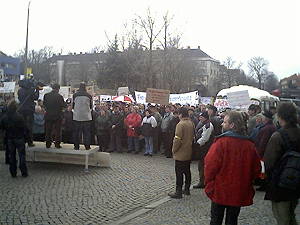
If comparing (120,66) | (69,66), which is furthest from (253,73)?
(120,66)

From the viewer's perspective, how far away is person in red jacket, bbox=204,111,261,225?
4.67 meters

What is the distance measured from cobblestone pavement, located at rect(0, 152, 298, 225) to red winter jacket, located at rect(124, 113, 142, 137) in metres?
3.66

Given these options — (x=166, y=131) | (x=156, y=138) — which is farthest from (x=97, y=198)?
(x=156, y=138)

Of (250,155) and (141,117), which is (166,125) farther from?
(250,155)

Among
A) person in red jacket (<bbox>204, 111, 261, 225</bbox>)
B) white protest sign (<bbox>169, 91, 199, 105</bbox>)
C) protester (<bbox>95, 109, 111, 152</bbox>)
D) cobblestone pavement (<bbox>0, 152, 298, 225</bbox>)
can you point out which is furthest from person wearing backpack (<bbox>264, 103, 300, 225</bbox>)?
white protest sign (<bbox>169, 91, 199, 105</bbox>)

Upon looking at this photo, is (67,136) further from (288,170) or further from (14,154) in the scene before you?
(288,170)

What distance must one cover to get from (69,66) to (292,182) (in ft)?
343

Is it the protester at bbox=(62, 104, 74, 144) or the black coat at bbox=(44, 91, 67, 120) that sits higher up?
the black coat at bbox=(44, 91, 67, 120)

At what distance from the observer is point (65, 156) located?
1198 centimetres

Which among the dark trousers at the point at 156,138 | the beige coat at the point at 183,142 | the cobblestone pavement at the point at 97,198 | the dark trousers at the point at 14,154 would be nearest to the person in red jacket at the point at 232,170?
the cobblestone pavement at the point at 97,198

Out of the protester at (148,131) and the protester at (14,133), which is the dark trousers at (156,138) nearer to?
the protester at (148,131)

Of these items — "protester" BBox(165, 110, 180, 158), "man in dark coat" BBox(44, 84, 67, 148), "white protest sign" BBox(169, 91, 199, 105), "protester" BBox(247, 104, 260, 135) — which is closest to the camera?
"protester" BBox(247, 104, 260, 135)

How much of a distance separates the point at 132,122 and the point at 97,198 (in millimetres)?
7459

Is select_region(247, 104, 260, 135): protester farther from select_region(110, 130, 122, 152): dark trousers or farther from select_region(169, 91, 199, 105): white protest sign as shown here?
select_region(169, 91, 199, 105): white protest sign
